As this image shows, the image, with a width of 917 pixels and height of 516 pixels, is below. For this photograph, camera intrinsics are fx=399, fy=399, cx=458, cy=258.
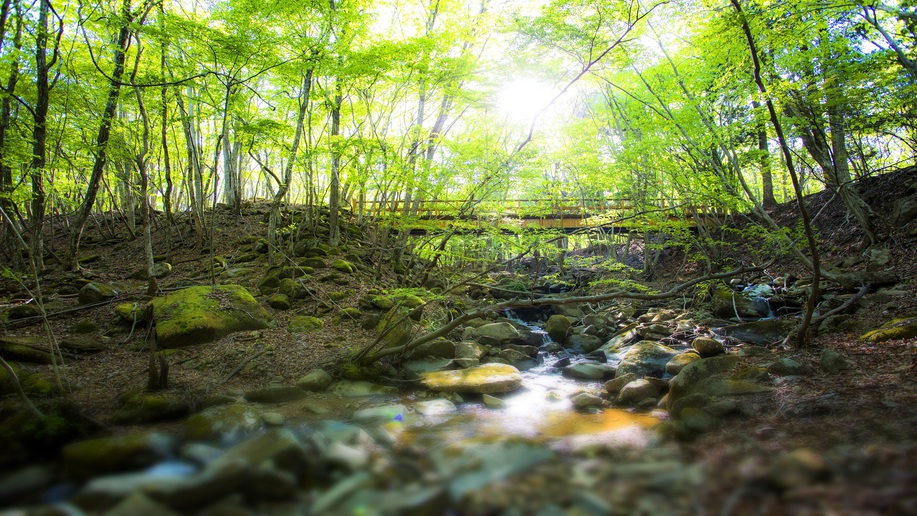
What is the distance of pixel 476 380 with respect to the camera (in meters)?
5.32

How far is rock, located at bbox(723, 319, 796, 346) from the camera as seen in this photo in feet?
20.8

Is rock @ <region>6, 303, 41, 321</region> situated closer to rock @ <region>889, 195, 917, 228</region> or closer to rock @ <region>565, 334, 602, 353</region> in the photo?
rock @ <region>565, 334, 602, 353</region>

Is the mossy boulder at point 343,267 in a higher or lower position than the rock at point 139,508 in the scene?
higher

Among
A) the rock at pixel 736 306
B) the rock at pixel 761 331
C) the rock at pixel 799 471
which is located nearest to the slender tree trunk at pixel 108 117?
the rock at pixel 799 471

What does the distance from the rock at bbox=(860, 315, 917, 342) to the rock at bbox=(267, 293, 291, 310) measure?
8.47 metres

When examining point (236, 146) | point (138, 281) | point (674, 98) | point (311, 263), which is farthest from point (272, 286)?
point (674, 98)

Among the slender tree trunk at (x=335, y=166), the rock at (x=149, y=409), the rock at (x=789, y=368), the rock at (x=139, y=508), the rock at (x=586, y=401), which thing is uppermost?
the slender tree trunk at (x=335, y=166)

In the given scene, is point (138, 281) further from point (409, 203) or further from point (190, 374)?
point (409, 203)

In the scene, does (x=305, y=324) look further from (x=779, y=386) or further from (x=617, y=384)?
(x=779, y=386)

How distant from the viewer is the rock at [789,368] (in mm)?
3951

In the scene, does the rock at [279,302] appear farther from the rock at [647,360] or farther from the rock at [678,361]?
the rock at [678,361]

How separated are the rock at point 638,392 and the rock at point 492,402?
1.38 metres

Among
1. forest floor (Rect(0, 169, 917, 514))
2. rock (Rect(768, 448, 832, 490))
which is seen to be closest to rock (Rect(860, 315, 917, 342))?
forest floor (Rect(0, 169, 917, 514))

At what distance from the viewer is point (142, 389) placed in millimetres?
4121
